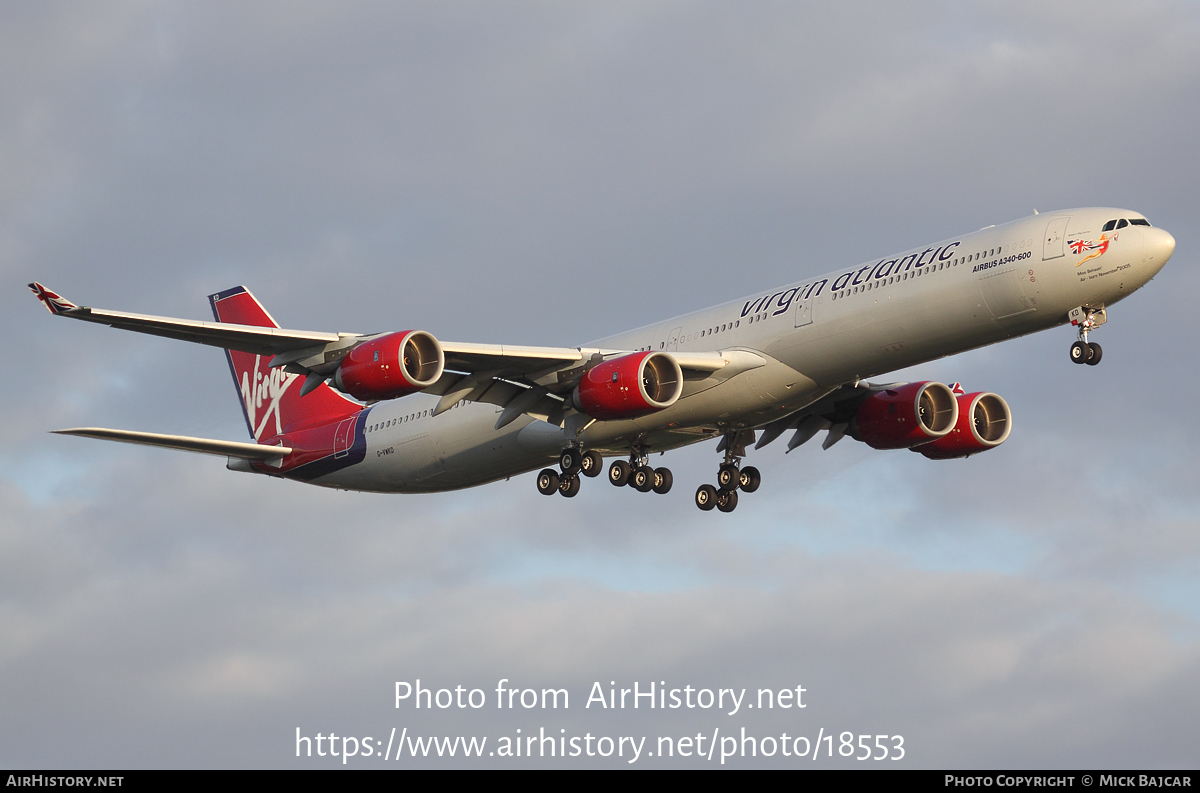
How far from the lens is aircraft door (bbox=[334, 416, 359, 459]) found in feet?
185

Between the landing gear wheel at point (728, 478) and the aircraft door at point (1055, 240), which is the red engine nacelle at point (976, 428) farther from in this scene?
the aircraft door at point (1055, 240)

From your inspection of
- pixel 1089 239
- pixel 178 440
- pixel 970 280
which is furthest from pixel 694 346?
pixel 178 440

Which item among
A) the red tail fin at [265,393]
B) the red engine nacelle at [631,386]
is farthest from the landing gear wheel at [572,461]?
the red tail fin at [265,393]

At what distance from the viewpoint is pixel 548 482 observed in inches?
2014

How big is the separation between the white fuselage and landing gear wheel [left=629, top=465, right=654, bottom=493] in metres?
0.77

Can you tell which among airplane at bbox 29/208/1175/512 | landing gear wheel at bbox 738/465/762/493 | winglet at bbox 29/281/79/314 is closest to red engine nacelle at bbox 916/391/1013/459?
airplane at bbox 29/208/1175/512

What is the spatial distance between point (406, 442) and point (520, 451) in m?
4.63

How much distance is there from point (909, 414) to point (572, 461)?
11394mm

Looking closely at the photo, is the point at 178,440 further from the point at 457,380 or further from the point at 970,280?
the point at 970,280

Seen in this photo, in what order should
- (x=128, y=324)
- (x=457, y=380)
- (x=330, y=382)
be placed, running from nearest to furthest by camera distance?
1. (x=128, y=324)
2. (x=330, y=382)
3. (x=457, y=380)

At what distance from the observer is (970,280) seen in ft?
142

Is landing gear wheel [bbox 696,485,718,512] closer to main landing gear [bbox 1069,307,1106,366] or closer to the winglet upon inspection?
main landing gear [bbox 1069,307,1106,366]

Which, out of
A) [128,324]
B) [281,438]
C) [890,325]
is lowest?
[128,324]

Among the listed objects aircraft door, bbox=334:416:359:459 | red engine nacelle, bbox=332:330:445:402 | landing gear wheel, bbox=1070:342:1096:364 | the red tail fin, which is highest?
the red tail fin
